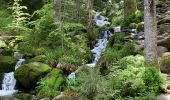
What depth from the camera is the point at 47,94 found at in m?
15.5

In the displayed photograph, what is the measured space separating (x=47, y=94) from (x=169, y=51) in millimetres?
5529

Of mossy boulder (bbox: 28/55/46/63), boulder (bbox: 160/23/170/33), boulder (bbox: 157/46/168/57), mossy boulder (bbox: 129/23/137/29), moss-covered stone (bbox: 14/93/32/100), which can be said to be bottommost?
moss-covered stone (bbox: 14/93/32/100)

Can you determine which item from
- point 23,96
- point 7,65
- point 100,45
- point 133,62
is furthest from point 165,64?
point 7,65

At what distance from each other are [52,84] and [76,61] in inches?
93.0

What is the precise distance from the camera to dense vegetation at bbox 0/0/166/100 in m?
11.8

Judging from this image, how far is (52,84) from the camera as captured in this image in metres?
16.1

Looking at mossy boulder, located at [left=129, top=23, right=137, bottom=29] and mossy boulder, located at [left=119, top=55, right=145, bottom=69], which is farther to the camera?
mossy boulder, located at [left=129, top=23, right=137, bottom=29]

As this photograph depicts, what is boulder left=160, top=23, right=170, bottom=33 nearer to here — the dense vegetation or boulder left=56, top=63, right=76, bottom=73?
the dense vegetation

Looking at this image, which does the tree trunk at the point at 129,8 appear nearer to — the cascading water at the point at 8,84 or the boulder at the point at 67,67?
the boulder at the point at 67,67

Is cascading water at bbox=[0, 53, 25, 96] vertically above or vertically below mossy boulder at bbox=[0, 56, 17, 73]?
below

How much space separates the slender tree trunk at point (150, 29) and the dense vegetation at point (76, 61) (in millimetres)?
384

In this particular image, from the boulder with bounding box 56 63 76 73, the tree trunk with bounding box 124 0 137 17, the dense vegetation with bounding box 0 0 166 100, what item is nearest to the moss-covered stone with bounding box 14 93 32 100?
the dense vegetation with bounding box 0 0 166 100

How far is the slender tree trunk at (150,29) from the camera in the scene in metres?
12.7

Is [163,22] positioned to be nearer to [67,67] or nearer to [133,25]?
[133,25]
